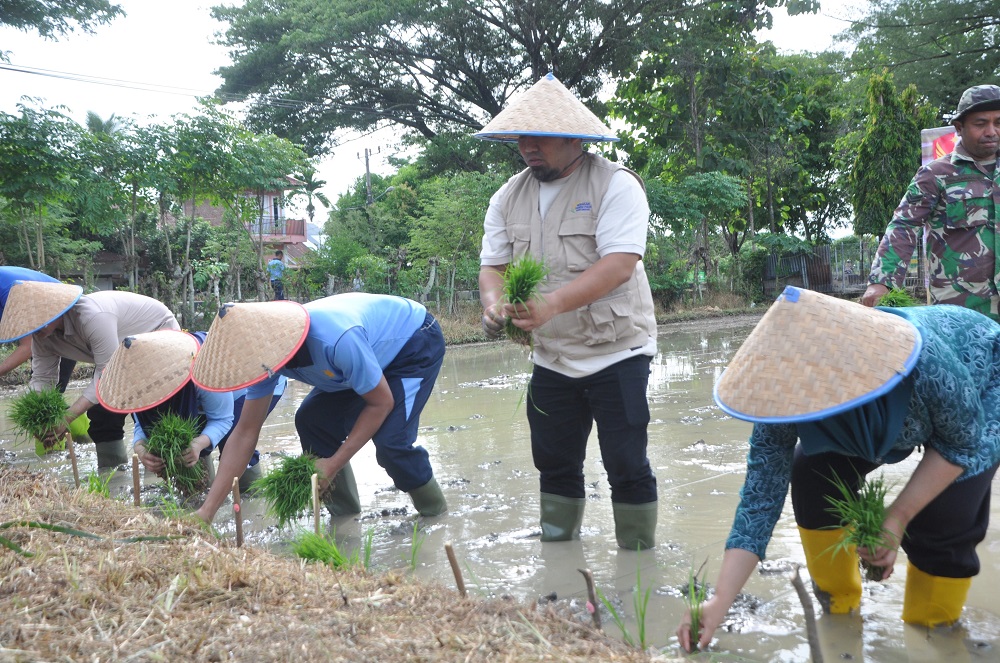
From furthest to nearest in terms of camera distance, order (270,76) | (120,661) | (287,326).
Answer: (270,76) < (287,326) < (120,661)

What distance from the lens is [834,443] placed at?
8.23ft

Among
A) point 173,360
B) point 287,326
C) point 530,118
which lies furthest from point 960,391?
point 173,360

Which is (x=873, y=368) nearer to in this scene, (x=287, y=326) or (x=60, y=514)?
(x=287, y=326)

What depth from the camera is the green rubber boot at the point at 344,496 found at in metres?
4.93

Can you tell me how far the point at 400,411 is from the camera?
4617mm

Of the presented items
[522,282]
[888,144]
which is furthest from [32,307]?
[888,144]

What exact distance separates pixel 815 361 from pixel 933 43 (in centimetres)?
1883

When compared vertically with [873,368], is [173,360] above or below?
below

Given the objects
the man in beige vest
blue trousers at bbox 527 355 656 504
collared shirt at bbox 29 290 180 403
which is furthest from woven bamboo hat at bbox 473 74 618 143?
collared shirt at bbox 29 290 180 403

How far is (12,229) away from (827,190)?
27038 mm

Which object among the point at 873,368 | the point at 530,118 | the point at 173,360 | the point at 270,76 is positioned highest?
the point at 270,76

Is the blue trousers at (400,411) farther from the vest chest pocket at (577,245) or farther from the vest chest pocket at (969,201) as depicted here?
the vest chest pocket at (969,201)

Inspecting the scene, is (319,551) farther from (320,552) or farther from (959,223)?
(959,223)

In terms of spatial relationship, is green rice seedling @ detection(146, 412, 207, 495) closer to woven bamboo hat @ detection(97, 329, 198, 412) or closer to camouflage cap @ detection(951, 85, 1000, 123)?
woven bamboo hat @ detection(97, 329, 198, 412)
